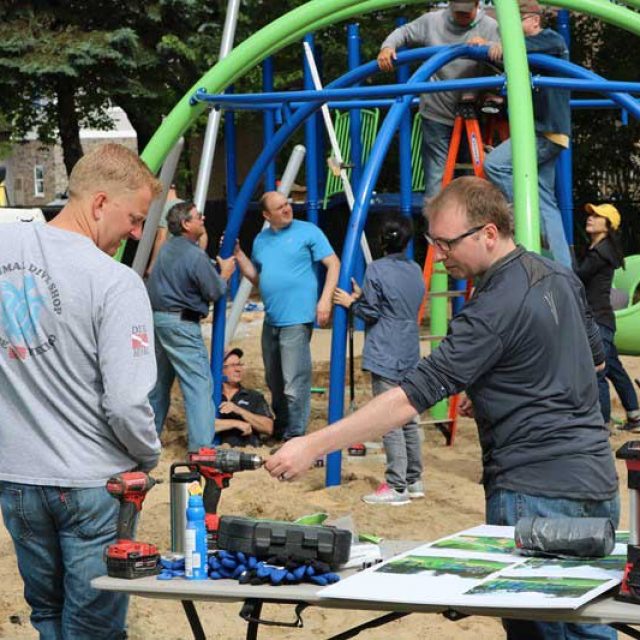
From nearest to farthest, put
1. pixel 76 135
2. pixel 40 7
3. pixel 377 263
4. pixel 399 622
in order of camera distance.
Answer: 1. pixel 399 622
2. pixel 377 263
3. pixel 40 7
4. pixel 76 135

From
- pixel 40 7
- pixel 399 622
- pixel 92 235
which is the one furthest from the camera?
pixel 40 7

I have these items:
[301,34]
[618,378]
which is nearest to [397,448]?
[301,34]

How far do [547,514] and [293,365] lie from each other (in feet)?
19.9

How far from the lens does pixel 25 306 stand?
384cm

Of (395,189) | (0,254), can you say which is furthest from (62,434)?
(395,189)

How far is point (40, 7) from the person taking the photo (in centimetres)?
2181

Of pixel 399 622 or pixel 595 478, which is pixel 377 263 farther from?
pixel 595 478

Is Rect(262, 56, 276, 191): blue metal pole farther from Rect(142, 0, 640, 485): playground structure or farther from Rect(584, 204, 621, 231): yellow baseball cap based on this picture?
Rect(584, 204, 621, 231): yellow baseball cap

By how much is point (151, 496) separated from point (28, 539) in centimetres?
480

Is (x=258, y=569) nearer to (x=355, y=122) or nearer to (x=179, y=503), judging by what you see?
(x=179, y=503)

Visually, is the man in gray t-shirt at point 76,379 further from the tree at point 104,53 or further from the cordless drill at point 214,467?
the tree at point 104,53

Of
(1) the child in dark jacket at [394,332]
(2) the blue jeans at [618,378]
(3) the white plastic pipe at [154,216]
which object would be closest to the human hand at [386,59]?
(1) the child in dark jacket at [394,332]

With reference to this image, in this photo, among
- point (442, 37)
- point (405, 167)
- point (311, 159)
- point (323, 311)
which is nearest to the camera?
point (323, 311)

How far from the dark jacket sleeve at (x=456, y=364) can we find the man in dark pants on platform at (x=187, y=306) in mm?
5356
